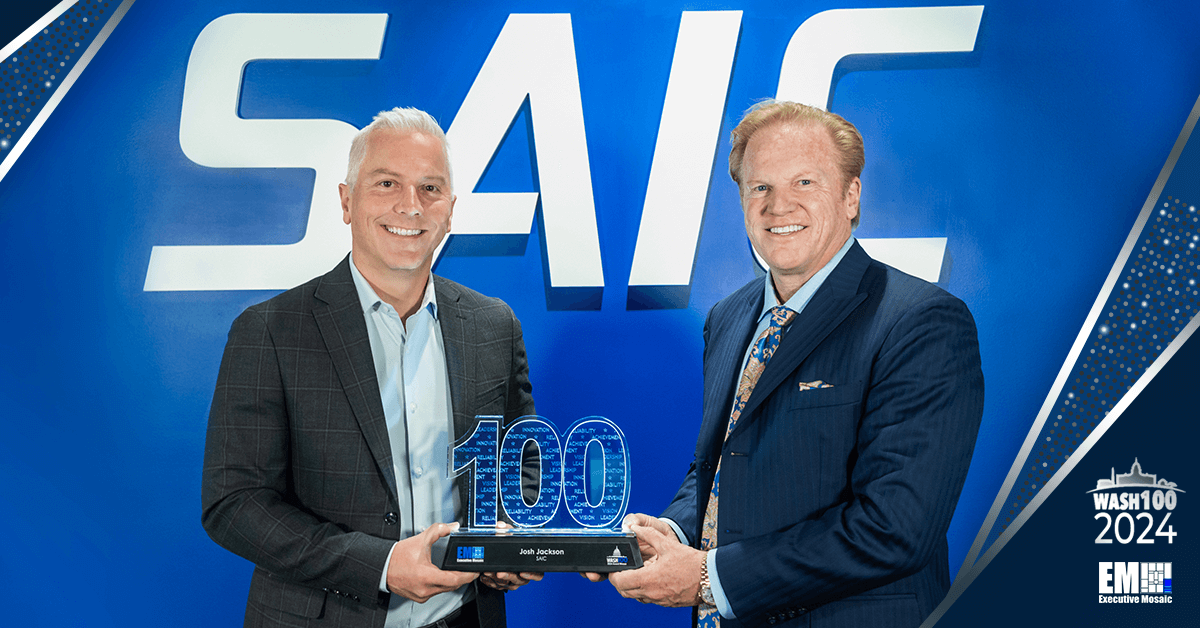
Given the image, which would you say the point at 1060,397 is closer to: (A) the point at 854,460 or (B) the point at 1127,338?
(B) the point at 1127,338

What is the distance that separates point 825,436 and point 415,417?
53.5 inches

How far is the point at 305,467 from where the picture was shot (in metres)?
2.67

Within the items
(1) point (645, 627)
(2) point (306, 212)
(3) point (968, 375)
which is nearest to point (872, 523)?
(3) point (968, 375)

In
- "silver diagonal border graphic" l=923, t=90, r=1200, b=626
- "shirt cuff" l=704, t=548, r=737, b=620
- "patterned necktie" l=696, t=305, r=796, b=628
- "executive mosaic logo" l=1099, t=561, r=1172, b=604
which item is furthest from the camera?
"silver diagonal border graphic" l=923, t=90, r=1200, b=626

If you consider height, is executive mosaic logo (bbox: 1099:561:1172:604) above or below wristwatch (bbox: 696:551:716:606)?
above

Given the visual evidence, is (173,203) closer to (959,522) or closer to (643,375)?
(643,375)

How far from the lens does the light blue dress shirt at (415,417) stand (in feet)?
8.90

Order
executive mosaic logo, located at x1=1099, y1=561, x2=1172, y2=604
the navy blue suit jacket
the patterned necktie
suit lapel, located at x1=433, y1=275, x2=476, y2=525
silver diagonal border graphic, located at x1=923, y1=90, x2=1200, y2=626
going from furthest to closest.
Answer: silver diagonal border graphic, located at x1=923, y1=90, x2=1200, y2=626 < executive mosaic logo, located at x1=1099, y1=561, x2=1172, y2=604 < suit lapel, located at x1=433, y1=275, x2=476, y2=525 < the patterned necktie < the navy blue suit jacket

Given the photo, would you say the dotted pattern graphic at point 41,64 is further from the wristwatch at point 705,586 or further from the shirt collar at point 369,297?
the wristwatch at point 705,586

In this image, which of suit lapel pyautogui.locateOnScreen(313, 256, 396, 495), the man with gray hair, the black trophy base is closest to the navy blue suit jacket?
the black trophy base

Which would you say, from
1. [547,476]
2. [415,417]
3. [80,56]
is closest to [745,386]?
[547,476]

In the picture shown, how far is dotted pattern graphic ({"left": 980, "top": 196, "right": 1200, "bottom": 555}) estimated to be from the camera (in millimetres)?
3721

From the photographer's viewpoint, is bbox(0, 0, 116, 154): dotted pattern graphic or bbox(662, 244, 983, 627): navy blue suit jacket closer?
bbox(662, 244, 983, 627): navy blue suit jacket

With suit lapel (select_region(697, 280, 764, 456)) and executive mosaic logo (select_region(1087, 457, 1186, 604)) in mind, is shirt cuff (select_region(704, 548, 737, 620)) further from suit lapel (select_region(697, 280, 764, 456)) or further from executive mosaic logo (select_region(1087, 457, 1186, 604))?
executive mosaic logo (select_region(1087, 457, 1186, 604))
